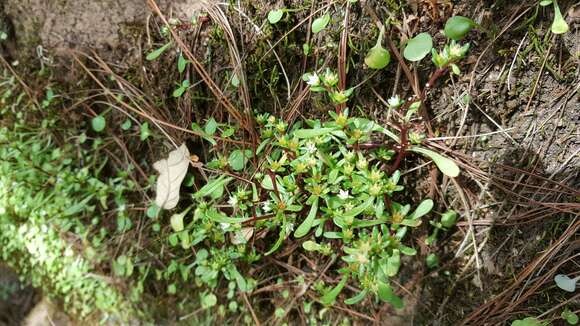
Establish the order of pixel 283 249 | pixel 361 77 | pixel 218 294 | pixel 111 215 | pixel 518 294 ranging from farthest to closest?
pixel 111 215 < pixel 218 294 < pixel 283 249 < pixel 361 77 < pixel 518 294

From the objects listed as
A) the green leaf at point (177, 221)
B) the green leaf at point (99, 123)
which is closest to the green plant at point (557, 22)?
the green leaf at point (177, 221)

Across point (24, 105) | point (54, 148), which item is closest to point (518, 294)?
point (54, 148)

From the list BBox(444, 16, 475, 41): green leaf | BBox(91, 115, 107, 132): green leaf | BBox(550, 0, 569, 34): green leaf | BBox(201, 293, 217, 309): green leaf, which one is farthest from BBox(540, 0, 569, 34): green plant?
BBox(91, 115, 107, 132): green leaf

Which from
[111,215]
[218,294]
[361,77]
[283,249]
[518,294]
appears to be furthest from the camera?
[111,215]

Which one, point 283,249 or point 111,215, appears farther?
point 111,215

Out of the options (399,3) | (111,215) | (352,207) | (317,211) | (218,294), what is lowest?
(218,294)

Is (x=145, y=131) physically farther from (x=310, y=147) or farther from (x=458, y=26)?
(x=458, y=26)

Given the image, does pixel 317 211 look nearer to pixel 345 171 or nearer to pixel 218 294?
pixel 345 171

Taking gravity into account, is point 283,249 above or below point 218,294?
above
